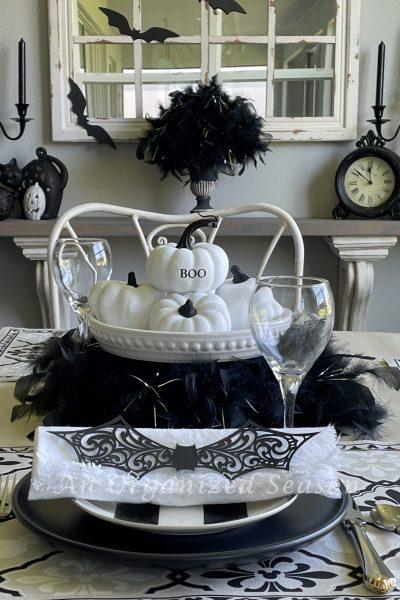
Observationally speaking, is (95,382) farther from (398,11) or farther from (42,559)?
(398,11)

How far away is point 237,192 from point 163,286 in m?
1.79

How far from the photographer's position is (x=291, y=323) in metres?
0.69

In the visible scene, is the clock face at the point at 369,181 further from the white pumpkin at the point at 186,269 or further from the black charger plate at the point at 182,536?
the black charger plate at the point at 182,536

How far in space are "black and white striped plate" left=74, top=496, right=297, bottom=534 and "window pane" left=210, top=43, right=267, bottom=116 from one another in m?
2.11

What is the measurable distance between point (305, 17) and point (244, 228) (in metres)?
0.80

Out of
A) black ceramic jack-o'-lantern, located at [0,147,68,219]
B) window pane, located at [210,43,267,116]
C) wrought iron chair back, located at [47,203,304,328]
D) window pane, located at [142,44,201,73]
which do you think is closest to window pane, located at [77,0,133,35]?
window pane, located at [142,44,201,73]

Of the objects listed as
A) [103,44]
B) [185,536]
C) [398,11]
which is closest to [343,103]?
[398,11]

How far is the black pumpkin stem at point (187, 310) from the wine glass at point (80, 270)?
10.4 inches

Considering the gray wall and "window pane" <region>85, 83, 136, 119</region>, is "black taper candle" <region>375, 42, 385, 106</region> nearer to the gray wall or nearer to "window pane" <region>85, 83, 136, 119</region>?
the gray wall

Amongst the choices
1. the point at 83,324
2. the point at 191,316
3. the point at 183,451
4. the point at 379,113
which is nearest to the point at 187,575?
the point at 183,451

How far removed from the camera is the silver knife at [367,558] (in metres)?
0.53

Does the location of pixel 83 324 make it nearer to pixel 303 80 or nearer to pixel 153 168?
pixel 153 168

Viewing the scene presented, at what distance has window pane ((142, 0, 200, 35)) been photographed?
8.21 ft

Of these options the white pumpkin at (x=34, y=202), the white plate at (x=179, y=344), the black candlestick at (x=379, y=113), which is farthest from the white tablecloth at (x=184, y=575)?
the black candlestick at (x=379, y=113)
